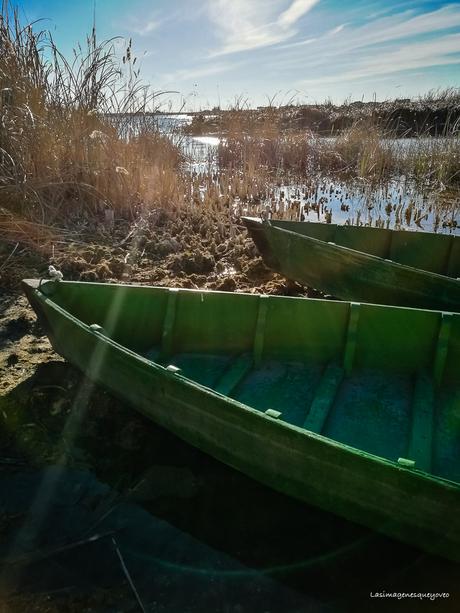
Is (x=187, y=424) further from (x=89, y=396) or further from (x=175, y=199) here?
(x=175, y=199)

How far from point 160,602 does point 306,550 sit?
73 cm

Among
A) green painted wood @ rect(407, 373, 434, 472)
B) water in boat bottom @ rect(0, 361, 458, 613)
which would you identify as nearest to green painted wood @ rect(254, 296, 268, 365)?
water in boat bottom @ rect(0, 361, 458, 613)

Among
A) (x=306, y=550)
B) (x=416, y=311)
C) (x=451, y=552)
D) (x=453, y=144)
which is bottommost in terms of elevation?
(x=306, y=550)

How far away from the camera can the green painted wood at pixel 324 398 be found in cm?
283

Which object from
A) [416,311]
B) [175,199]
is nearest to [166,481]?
[416,311]

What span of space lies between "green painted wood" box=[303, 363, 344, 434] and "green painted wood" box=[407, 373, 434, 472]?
0.47 metres

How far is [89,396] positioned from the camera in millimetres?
3406

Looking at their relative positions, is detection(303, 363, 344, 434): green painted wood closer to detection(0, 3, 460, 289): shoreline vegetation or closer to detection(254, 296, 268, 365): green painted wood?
detection(254, 296, 268, 365): green painted wood

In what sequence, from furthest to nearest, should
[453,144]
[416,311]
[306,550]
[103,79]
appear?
[453,144], [103,79], [416,311], [306,550]

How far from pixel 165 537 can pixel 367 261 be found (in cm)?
278

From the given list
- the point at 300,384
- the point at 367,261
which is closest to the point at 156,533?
the point at 300,384

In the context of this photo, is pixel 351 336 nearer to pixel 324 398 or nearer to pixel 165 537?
pixel 324 398

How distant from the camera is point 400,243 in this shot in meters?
5.30

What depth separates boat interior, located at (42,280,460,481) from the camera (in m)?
2.94
